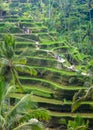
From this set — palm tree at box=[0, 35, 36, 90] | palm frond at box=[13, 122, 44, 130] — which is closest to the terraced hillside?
palm tree at box=[0, 35, 36, 90]

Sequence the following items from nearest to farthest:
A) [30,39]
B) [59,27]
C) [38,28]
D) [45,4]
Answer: [30,39], [38,28], [59,27], [45,4]

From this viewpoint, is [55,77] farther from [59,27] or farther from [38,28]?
[59,27]

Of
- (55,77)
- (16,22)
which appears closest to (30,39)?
(16,22)

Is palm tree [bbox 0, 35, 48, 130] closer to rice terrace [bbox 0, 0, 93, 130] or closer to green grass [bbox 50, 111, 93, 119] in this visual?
rice terrace [bbox 0, 0, 93, 130]

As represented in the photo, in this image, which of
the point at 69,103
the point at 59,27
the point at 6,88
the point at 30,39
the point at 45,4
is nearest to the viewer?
the point at 6,88

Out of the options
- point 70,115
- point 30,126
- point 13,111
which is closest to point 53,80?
point 70,115

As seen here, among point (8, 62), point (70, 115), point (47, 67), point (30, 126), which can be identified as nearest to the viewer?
point (30, 126)

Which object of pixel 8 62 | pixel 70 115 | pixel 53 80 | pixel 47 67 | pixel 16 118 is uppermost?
pixel 8 62

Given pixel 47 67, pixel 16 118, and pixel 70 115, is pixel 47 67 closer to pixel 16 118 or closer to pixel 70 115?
pixel 70 115
